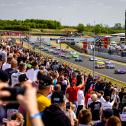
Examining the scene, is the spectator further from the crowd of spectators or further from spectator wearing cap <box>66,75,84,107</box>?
spectator wearing cap <box>66,75,84,107</box>

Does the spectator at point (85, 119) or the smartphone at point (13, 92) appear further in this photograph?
the spectator at point (85, 119)

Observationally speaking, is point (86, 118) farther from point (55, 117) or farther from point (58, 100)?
point (55, 117)

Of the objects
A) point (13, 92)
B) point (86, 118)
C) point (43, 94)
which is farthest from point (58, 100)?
point (13, 92)

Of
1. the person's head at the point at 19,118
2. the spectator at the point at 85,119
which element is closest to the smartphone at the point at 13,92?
the person's head at the point at 19,118

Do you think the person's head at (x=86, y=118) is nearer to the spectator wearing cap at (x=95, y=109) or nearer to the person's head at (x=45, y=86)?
the person's head at (x=45, y=86)

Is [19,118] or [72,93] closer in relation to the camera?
[19,118]

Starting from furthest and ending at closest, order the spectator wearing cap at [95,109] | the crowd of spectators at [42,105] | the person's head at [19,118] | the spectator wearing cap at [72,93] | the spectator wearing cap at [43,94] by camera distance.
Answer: the spectator wearing cap at [72,93] → the spectator wearing cap at [95,109] → the person's head at [19,118] → the spectator wearing cap at [43,94] → the crowd of spectators at [42,105]

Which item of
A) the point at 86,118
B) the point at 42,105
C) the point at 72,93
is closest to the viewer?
the point at 42,105

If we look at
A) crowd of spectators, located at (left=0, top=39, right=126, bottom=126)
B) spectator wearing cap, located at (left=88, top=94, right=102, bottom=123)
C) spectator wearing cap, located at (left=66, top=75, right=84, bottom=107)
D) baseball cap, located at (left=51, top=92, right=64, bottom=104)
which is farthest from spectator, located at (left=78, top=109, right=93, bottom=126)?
spectator wearing cap, located at (left=66, top=75, right=84, bottom=107)

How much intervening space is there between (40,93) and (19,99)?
11.3 feet

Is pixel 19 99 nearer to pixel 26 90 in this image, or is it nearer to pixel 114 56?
pixel 26 90

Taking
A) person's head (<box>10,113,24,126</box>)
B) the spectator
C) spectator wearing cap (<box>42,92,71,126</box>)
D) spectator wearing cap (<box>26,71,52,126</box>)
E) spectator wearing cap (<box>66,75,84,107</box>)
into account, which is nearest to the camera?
spectator wearing cap (<box>42,92,71,126</box>)

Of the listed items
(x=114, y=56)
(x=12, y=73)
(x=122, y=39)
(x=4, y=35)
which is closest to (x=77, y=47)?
(x=4, y=35)

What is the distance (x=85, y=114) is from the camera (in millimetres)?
7078
